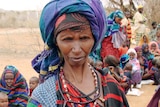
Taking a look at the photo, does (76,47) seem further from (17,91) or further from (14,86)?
(17,91)

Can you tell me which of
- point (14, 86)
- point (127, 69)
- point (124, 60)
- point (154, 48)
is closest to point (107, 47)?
point (124, 60)

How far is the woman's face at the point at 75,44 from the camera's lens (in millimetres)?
1729

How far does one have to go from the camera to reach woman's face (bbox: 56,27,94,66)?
173 centimetres

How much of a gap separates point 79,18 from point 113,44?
6513 millimetres

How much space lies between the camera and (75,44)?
5.68 ft

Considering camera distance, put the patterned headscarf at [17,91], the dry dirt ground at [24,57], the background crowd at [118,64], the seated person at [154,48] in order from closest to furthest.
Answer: the patterned headscarf at [17,91] → the background crowd at [118,64] → the dry dirt ground at [24,57] → the seated person at [154,48]

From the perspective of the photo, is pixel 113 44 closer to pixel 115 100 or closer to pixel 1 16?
pixel 115 100

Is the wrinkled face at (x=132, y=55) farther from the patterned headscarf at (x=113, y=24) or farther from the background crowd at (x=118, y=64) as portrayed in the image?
the patterned headscarf at (x=113, y=24)

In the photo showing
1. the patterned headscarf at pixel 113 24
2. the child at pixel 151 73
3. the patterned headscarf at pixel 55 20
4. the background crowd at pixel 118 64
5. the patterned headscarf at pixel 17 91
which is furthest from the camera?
the child at pixel 151 73

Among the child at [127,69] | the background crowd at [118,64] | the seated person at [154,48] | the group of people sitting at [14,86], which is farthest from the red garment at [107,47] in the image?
the group of people sitting at [14,86]

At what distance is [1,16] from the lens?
1444 inches

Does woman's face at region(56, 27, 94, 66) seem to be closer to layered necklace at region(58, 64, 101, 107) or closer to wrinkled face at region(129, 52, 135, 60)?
layered necklace at region(58, 64, 101, 107)

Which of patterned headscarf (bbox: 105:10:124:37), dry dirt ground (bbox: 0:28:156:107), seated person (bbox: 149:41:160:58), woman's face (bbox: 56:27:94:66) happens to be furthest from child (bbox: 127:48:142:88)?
woman's face (bbox: 56:27:94:66)

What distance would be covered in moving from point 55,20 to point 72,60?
208 millimetres
